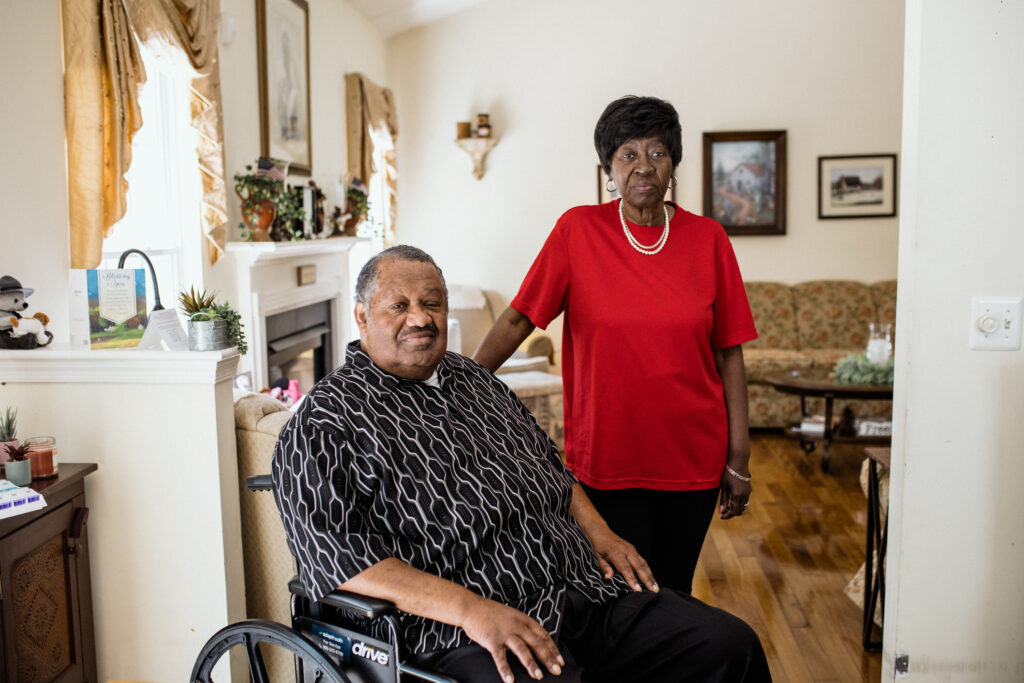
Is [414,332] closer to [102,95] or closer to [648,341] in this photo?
[648,341]

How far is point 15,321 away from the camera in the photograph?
219 centimetres

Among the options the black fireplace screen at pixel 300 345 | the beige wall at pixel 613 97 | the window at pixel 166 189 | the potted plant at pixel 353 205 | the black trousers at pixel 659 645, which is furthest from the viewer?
the beige wall at pixel 613 97

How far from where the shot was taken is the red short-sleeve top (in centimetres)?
187

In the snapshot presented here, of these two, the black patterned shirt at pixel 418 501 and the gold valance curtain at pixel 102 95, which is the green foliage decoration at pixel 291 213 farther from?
the black patterned shirt at pixel 418 501

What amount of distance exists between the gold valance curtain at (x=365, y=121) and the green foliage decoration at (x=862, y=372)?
320cm

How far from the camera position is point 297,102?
4.67 m

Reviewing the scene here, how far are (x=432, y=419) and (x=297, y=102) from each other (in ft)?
11.4

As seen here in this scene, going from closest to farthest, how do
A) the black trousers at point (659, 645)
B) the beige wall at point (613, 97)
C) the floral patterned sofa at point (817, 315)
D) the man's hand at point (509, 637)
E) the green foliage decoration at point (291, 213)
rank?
the man's hand at point (509, 637)
the black trousers at point (659, 645)
the green foliage decoration at point (291, 213)
the floral patterned sofa at point (817, 315)
the beige wall at point (613, 97)

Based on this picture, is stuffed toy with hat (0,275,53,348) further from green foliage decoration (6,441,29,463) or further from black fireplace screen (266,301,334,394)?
black fireplace screen (266,301,334,394)

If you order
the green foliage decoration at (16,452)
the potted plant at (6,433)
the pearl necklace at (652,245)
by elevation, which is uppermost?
the pearl necklace at (652,245)

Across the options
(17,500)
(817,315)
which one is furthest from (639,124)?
(817,315)

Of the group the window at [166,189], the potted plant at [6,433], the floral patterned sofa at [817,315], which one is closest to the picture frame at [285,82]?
the window at [166,189]

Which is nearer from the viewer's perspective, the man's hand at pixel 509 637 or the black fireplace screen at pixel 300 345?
the man's hand at pixel 509 637

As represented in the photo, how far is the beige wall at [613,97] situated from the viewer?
640 centimetres
